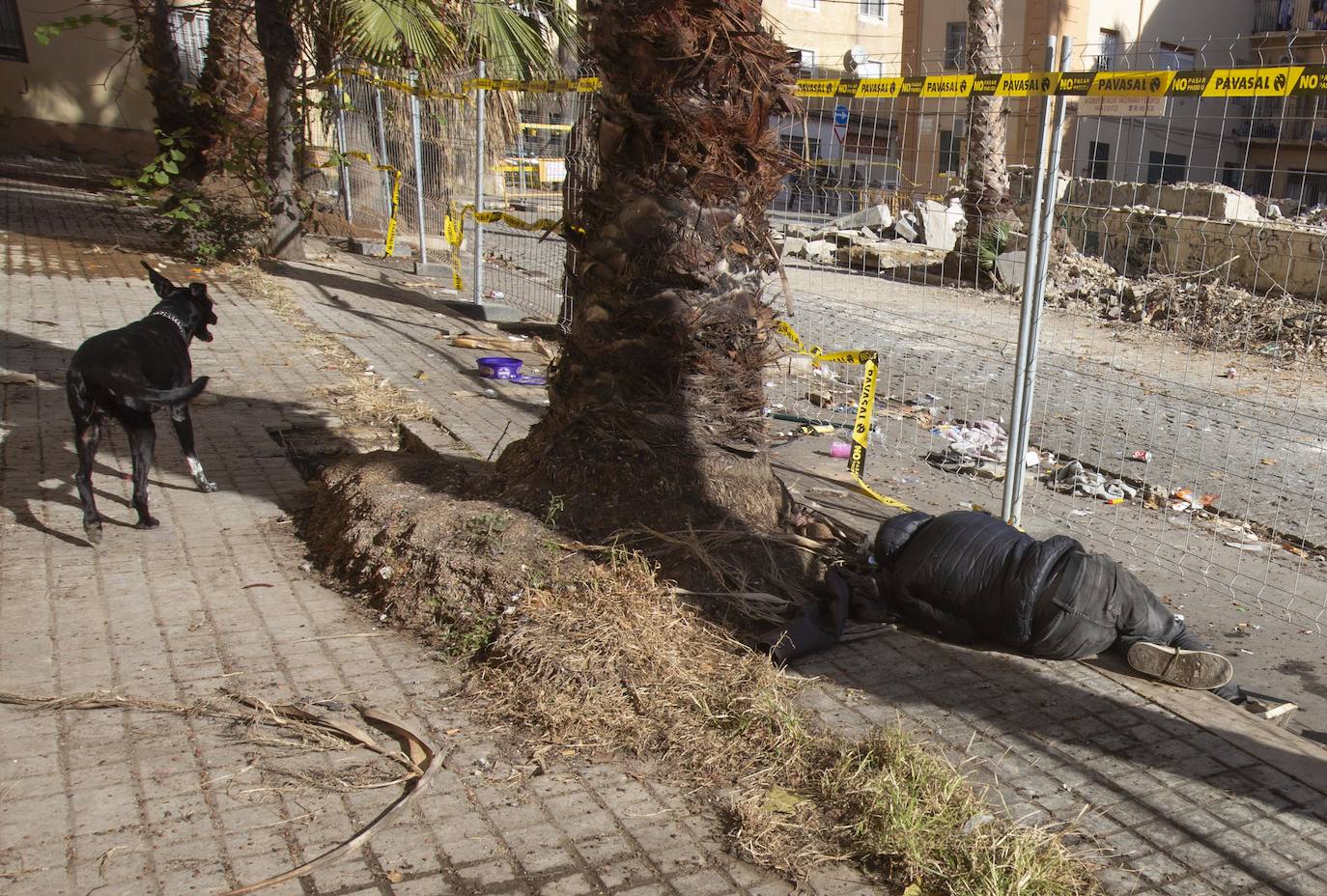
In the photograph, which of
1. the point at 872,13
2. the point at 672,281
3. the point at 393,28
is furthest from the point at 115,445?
the point at 872,13

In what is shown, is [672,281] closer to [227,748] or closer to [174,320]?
[227,748]

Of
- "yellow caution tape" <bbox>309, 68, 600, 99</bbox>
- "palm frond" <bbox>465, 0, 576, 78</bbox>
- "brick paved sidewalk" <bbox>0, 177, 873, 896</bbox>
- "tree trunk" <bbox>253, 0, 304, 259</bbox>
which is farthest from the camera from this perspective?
"palm frond" <bbox>465, 0, 576, 78</bbox>

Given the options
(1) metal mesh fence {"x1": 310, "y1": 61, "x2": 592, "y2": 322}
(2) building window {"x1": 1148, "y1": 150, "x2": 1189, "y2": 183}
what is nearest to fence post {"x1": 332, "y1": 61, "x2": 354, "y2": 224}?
(1) metal mesh fence {"x1": 310, "y1": 61, "x2": 592, "y2": 322}

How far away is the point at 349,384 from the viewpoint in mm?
7613

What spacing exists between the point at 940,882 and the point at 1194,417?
7.54m

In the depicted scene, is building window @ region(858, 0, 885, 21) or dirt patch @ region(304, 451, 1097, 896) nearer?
dirt patch @ region(304, 451, 1097, 896)

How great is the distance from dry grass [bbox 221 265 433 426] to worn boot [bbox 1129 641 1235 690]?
4573 mm

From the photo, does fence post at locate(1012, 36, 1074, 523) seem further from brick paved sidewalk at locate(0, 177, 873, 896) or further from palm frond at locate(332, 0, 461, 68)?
palm frond at locate(332, 0, 461, 68)

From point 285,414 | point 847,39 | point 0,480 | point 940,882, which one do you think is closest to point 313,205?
point 285,414

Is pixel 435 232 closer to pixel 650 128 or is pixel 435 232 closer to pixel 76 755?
pixel 650 128

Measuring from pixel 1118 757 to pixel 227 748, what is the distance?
9.11 ft

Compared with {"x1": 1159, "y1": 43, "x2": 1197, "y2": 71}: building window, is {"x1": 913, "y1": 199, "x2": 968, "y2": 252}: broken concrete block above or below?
below

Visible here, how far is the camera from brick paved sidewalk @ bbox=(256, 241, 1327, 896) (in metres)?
2.86

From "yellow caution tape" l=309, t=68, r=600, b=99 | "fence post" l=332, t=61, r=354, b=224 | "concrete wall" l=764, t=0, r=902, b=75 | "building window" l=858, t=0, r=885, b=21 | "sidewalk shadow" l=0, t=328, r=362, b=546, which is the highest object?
"building window" l=858, t=0, r=885, b=21
